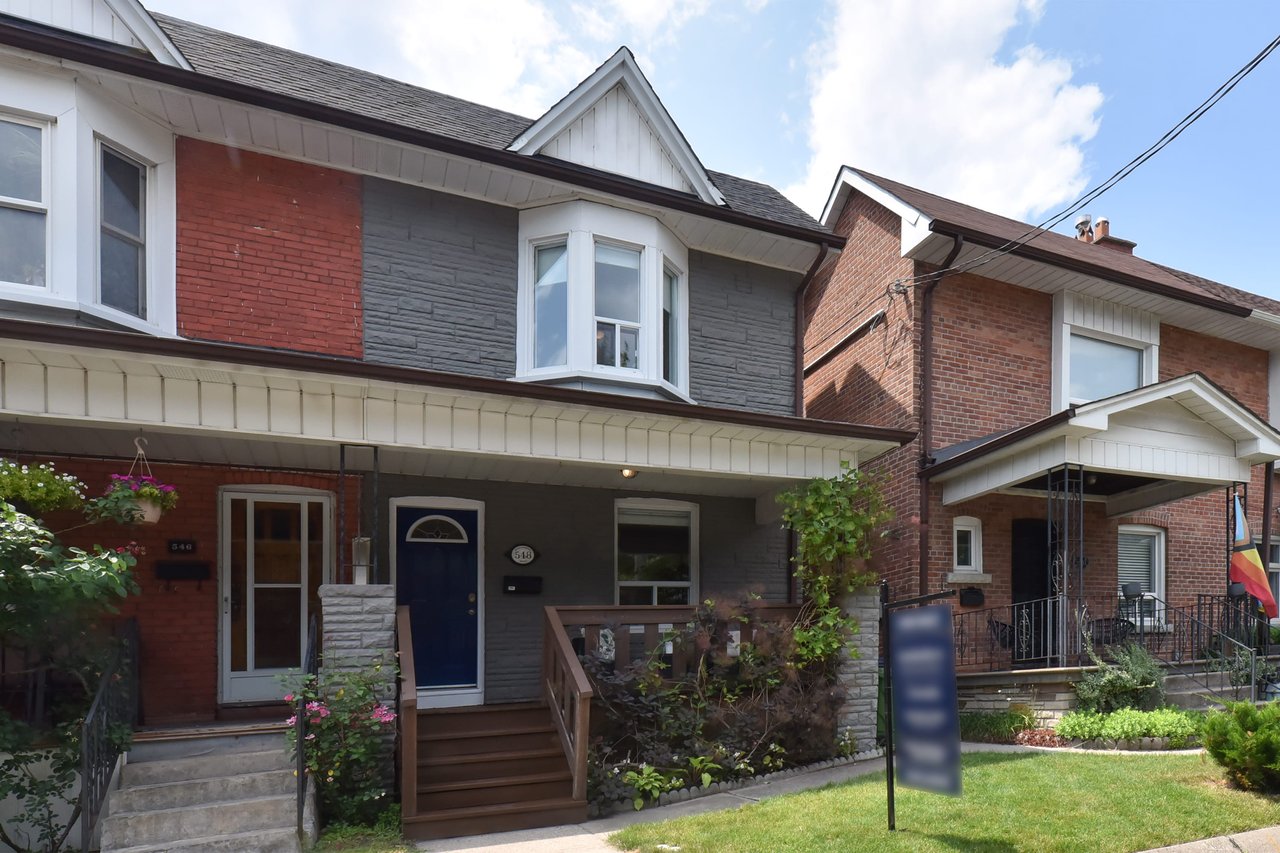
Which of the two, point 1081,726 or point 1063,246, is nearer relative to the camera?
point 1081,726

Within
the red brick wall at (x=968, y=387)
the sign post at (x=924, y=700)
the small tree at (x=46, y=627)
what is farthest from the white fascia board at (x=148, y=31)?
the red brick wall at (x=968, y=387)

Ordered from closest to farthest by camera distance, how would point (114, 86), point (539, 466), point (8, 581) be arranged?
point (8, 581) < point (114, 86) < point (539, 466)

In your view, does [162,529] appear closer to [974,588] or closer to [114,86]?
[114,86]

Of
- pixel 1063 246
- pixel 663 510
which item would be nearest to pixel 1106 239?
pixel 1063 246

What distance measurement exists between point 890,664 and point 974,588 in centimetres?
599

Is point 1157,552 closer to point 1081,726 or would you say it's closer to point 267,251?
point 1081,726

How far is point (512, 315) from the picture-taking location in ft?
30.1

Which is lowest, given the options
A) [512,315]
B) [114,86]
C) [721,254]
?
[512,315]

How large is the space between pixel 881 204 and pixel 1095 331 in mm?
3825

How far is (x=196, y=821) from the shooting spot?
583cm

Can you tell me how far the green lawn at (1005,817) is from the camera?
17.5ft

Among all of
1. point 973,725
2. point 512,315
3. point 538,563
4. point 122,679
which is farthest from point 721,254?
point 122,679

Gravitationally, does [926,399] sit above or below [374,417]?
above

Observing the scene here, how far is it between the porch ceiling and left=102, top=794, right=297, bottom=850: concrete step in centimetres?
278
